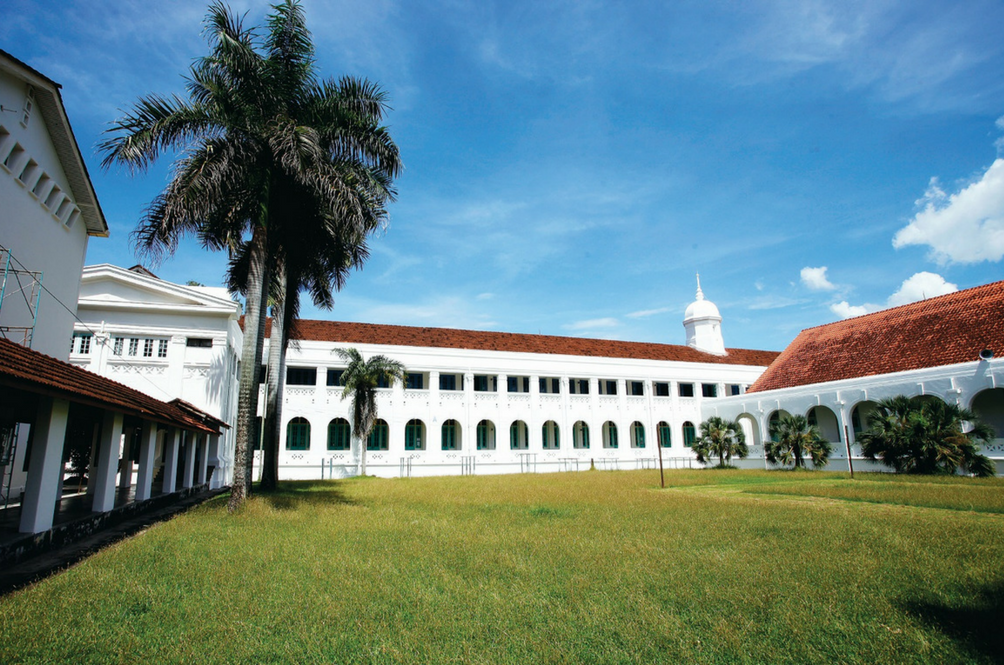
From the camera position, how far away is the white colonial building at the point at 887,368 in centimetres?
2172

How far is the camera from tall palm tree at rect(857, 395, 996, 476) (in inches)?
744

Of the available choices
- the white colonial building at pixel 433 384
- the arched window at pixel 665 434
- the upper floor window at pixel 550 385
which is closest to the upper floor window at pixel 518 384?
the white colonial building at pixel 433 384

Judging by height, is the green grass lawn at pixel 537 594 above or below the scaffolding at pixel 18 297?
below

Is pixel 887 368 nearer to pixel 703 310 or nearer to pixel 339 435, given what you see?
pixel 703 310

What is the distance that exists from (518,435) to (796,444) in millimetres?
15070

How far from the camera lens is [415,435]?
30672mm

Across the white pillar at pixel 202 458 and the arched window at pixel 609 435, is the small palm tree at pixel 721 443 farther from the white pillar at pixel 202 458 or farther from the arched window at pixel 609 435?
the white pillar at pixel 202 458

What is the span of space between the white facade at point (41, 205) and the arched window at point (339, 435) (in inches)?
579

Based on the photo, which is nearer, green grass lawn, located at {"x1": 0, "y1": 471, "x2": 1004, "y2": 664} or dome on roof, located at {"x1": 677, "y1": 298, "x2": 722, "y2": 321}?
green grass lawn, located at {"x1": 0, "y1": 471, "x2": 1004, "y2": 664}

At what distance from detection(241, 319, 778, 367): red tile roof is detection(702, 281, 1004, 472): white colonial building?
6135mm

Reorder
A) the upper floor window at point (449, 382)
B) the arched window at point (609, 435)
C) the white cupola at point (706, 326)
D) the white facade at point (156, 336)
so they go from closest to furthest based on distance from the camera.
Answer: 1. the white facade at point (156, 336)
2. the upper floor window at point (449, 382)
3. the arched window at point (609, 435)
4. the white cupola at point (706, 326)

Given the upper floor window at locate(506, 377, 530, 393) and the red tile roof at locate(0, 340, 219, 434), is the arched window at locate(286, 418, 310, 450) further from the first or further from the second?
the red tile roof at locate(0, 340, 219, 434)

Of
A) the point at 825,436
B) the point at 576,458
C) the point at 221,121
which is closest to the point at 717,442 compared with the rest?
the point at 825,436

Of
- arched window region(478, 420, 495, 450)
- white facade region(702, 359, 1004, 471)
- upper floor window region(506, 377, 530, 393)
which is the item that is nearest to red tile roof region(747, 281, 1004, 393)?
white facade region(702, 359, 1004, 471)
